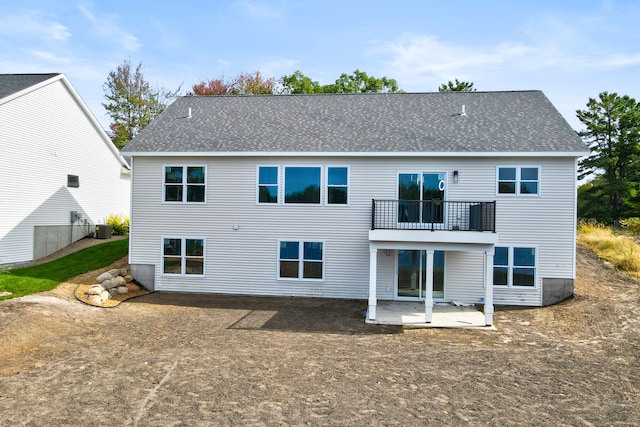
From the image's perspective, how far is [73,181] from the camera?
20.4 metres

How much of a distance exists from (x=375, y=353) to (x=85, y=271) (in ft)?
41.1

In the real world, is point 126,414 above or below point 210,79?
below

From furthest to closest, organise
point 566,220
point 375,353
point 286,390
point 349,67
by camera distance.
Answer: point 349,67, point 566,220, point 375,353, point 286,390

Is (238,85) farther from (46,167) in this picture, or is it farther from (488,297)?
(488,297)

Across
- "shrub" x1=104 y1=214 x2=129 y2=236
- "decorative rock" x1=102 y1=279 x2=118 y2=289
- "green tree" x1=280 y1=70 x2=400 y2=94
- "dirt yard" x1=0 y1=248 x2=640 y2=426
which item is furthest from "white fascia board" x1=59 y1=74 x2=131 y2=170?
"green tree" x1=280 y1=70 x2=400 y2=94

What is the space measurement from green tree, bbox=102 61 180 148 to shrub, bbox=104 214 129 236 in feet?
55.9

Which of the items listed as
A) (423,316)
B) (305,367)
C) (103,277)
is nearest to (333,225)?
(423,316)

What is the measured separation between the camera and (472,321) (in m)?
12.0

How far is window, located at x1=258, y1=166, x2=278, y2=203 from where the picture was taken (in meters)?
15.1

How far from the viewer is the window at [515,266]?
45.9ft

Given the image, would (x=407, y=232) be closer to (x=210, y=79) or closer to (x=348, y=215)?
(x=348, y=215)

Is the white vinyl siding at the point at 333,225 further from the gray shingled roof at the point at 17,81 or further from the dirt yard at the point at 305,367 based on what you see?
the gray shingled roof at the point at 17,81

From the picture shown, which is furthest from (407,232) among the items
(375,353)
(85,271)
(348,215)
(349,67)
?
(349,67)

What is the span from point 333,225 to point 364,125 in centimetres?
429
